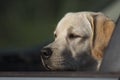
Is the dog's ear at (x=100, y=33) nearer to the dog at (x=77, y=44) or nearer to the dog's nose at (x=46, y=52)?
the dog at (x=77, y=44)

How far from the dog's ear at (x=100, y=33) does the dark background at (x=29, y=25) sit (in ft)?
0.25

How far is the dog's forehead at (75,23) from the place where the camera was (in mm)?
3619

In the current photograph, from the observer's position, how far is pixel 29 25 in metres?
Answer: 3.66

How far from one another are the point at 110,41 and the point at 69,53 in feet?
1.01

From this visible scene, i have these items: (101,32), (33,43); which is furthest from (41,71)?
A: (101,32)

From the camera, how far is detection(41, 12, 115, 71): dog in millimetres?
3584

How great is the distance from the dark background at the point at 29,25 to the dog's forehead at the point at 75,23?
34 mm

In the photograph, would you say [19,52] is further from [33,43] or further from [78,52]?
[78,52]

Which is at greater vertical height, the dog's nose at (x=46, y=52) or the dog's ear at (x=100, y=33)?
the dog's ear at (x=100, y=33)

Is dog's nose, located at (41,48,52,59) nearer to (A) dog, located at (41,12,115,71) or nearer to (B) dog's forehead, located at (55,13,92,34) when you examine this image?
(A) dog, located at (41,12,115,71)

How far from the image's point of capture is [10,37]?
12.1 ft

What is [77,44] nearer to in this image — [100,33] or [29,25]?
[100,33]

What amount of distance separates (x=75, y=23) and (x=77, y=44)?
161 mm

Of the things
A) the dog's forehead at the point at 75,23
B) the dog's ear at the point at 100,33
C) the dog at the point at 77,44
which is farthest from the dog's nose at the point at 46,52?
the dog's ear at the point at 100,33
